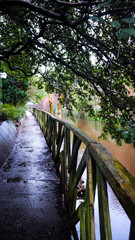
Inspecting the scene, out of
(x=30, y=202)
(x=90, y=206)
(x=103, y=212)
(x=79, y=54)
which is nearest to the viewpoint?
(x=103, y=212)

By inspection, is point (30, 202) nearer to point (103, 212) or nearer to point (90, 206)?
point (90, 206)

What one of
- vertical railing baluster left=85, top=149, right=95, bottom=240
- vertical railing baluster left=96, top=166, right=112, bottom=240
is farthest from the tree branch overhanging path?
vertical railing baluster left=96, top=166, right=112, bottom=240

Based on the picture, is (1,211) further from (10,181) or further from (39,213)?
(10,181)

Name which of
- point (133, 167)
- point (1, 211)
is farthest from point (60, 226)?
point (133, 167)

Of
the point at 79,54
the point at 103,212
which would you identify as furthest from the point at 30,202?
the point at 79,54

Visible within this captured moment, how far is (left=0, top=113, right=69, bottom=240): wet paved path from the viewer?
6.47 feet

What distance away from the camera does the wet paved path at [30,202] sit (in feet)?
6.47

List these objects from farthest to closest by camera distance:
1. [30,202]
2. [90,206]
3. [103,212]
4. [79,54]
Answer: [79,54] < [30,202] < [90,206] < [103,212]

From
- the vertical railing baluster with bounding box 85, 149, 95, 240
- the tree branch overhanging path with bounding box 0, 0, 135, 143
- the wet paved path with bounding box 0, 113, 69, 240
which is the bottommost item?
the wet paved path with bounding box 0, 113, 69, 240

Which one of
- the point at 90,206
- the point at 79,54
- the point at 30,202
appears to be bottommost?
the point at 30,202

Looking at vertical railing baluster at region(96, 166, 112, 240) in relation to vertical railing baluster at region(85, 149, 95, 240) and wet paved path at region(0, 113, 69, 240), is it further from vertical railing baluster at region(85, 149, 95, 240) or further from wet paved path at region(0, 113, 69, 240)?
wet paved path at region(0, 113, 69, 240)

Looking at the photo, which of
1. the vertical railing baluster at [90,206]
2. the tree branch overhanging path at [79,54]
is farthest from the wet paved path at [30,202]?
the tree branch overhanging path at [79,54]

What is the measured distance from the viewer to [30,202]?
256cm

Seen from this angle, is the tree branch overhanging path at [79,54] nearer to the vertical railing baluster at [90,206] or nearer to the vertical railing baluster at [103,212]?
the vertical railing baluster at [90,206]
